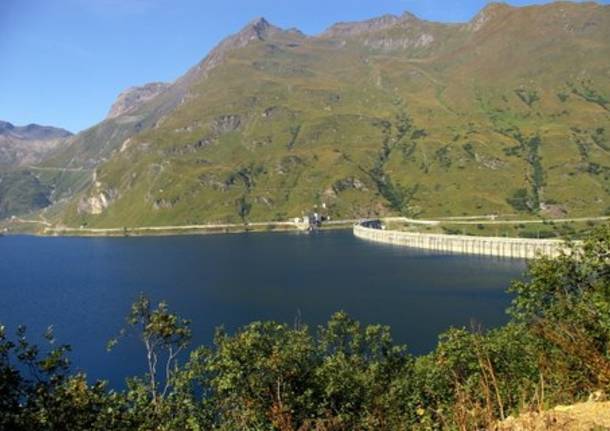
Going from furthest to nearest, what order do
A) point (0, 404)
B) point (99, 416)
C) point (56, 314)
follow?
point (56, 314) < point (99, 416) < point (0, 404)

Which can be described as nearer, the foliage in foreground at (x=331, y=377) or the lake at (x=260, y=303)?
the foliage in foreground at (x=331, y=377)

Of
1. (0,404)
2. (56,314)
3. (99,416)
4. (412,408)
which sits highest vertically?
(0,404)

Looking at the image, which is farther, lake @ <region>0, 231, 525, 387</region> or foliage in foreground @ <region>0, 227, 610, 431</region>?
lake @ <region>0, 231, 525, 387</region>

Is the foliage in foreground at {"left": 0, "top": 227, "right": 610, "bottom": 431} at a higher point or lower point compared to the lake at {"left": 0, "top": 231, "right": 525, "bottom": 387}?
higher

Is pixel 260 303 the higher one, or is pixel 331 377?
pixel 331 377

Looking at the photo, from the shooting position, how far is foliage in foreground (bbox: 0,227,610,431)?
2639 centimetres

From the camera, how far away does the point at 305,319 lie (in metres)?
126

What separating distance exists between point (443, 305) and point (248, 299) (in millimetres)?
50554

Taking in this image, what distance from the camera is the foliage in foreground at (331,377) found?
26.4 m

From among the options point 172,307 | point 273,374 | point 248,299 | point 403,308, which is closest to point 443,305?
point 403,308

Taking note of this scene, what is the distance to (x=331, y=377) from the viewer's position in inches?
1547

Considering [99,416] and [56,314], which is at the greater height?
[99,416]

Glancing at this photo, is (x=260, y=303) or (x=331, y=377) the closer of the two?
(x=331, y=377)

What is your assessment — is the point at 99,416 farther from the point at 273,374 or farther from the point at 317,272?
the point at 317,272
